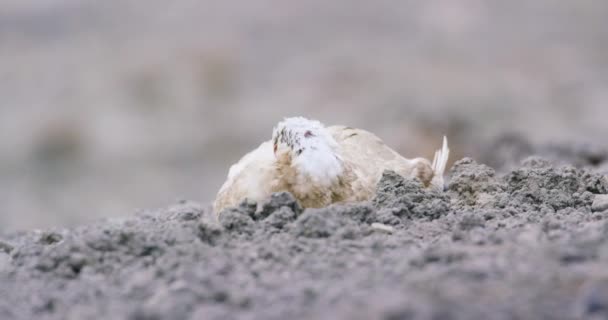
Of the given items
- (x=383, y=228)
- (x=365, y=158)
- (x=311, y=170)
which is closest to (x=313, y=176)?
(x=311, y=170)

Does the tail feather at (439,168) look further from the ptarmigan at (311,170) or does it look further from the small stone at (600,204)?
the small stone at (600,204)

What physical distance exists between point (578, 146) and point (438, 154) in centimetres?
455

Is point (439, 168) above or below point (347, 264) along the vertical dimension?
above

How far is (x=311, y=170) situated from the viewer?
5004 mm

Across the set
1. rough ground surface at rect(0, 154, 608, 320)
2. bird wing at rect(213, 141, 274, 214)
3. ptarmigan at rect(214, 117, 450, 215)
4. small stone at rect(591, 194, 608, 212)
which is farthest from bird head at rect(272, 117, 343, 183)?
small stone at rect(591, 194, 608, 212)

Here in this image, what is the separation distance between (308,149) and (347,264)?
67.0 inches

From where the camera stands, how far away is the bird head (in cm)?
502

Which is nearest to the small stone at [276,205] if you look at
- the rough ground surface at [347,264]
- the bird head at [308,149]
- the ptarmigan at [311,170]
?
the rough ground surface at [347,264]

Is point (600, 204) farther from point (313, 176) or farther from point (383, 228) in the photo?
point (313, 176)

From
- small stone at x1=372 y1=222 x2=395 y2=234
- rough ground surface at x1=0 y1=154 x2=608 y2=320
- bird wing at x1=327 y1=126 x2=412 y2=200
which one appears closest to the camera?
rough ground surface at x1=0 y1=154 x2=608 y2=320

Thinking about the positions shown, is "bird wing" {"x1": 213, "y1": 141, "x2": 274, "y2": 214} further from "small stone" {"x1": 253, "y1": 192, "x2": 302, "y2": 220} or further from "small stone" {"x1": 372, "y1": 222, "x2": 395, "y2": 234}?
"small stone" {"x1": 372, "y1": 222, "x2": 395, "y2": 234}

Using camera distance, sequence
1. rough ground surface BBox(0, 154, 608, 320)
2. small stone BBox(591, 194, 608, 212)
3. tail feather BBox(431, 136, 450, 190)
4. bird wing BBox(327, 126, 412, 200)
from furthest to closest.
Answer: tail feather BBox(431, 136, 450, 190) → bird wing BBox(327, 126, 412, 200) → small stone BBox(591, 194, 608, 212) → rough ground surface BBox(0, 154, 608, 320)

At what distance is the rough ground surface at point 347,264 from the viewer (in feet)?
9.25

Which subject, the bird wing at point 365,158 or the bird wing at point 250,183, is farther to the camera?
the bird wing at point 365,158
